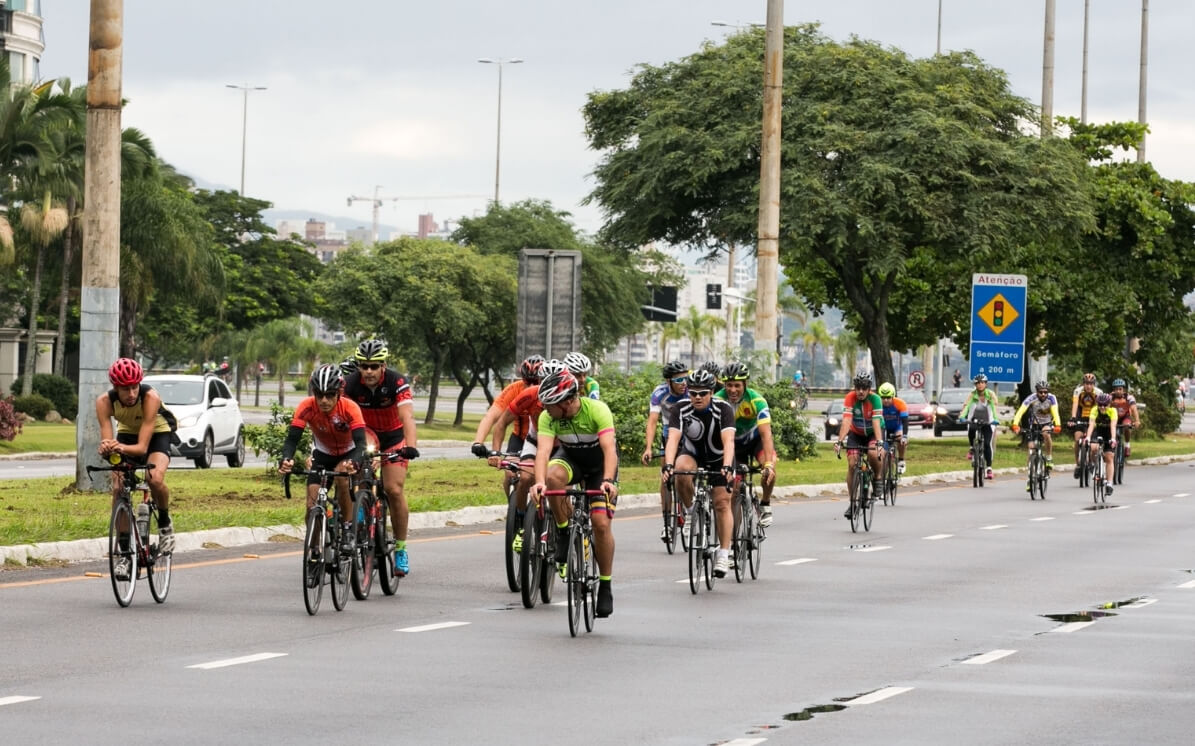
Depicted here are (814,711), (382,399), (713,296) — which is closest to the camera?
(814,711)

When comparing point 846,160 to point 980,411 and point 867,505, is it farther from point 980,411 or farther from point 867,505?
point 867,505

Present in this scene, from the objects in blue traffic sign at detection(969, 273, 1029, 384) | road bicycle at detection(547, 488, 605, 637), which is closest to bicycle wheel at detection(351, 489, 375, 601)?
road bicycle at detection(547, 488, 605, 637)

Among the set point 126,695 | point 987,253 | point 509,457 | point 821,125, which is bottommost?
point 126,695

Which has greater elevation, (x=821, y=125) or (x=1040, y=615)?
(x=821, y=125)

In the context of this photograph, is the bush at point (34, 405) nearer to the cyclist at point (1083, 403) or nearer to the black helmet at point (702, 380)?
the cyclist at point (1083, 403)

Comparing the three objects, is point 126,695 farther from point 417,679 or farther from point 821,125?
point 821,125

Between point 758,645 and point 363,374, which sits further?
point 363,374

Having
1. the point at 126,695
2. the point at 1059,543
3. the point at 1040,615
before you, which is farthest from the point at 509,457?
the point at 1059,543

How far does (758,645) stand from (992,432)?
78.1 ft

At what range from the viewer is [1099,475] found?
99.1 feet

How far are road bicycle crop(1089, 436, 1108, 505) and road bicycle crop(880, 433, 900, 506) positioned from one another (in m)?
2.99

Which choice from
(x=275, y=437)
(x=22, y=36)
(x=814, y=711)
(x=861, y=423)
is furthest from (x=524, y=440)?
(x=22, y=36)

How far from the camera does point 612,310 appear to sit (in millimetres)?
78875

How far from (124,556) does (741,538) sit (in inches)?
213
